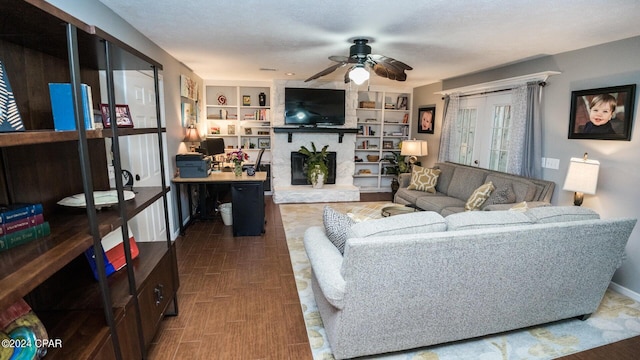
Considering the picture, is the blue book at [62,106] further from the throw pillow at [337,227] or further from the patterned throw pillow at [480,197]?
the patterned throw pillow at [480,197]

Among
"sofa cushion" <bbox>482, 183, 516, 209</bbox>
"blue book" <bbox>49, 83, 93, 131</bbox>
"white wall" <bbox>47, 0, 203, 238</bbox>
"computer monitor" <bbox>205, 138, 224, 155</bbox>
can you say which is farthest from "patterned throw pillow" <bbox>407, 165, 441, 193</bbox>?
"blue book" <bbox>49, 83, 93, 131</bbox>

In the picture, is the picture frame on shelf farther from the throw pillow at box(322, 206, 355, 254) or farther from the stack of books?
the stack of books

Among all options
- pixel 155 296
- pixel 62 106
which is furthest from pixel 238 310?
pixel 62 106

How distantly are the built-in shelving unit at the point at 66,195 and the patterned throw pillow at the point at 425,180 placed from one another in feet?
13.4

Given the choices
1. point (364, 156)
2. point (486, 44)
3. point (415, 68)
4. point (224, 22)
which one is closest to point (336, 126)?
point (364, 156)

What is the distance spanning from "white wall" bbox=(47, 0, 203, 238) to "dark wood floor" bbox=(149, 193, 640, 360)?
105 cm

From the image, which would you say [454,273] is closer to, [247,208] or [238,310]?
[238,310]

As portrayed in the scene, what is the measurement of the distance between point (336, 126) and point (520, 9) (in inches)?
166

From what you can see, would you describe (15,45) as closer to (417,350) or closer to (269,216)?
(417,350)

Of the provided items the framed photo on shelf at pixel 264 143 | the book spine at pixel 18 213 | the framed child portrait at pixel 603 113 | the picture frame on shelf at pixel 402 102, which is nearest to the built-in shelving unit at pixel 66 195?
the book spine at pixel 18 213

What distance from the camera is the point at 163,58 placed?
3648 mm

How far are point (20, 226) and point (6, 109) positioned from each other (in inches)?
18.0

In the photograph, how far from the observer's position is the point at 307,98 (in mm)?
5988

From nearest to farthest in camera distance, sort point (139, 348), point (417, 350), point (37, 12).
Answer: point (37, 12) < point (139, 348) < point (417, 350)
